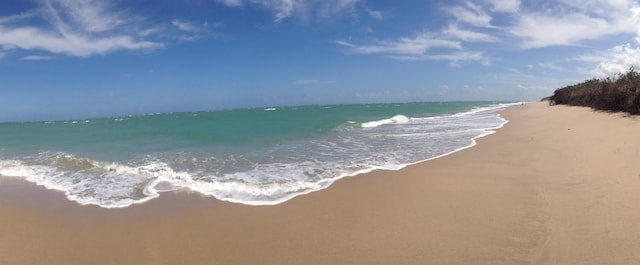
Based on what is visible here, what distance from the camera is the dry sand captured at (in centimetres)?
389

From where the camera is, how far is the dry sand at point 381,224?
389 centimetres

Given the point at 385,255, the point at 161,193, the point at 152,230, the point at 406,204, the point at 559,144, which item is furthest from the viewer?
the point at 559,144

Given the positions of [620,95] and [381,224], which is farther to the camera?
[620,95]

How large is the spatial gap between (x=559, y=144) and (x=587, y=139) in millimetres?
811

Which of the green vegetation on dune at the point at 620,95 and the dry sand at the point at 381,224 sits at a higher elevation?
the green vegetation on dune at the point at 620,95

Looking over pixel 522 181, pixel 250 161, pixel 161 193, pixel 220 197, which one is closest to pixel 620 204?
pixel 522 181

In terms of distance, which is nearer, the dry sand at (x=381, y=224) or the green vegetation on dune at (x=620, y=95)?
the dry sand at (x=381, y=224)

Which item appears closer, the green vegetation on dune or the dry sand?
the dry sand

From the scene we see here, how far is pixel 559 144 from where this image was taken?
33.3 feet

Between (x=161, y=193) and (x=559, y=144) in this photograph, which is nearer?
(x=161, y=193)

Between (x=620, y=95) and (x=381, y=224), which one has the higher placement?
(x=620, y=95)

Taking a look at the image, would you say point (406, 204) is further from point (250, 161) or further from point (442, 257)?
point (250, 161)

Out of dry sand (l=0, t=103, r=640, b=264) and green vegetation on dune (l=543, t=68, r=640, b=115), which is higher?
green vegetation on dune (l=543, t=68, r=640, b=115)

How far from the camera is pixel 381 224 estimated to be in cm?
479
